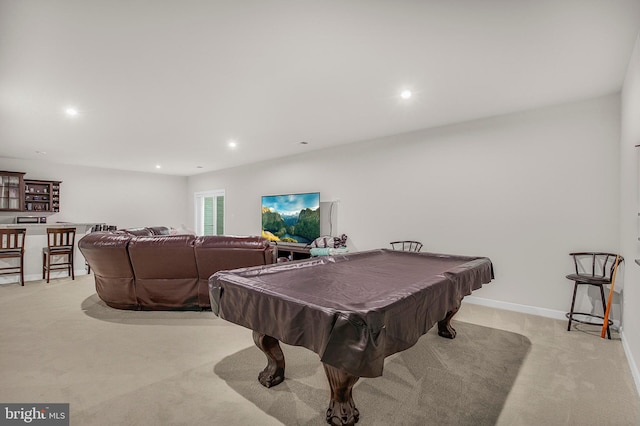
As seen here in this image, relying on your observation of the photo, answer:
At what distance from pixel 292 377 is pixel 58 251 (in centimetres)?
537

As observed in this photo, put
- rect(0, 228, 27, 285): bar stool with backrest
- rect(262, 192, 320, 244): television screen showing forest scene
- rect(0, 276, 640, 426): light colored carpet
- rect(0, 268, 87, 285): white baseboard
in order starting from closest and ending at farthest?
1. rect(0, 276, 640, 426): light colored carpet
2. rect(0, 228, 27, 285): bar stool with backrest
3. rect(0, 268, 87, 285): white baseboard
4. rect(262, 192, 320, 244): television screen showing forest scene

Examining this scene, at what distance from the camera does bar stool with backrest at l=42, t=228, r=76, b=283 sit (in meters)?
5.19

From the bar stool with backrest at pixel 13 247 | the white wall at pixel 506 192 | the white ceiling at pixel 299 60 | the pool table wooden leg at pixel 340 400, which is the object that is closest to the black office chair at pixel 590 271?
the white wall at pixel 506 192

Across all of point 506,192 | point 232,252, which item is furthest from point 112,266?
point 506,192

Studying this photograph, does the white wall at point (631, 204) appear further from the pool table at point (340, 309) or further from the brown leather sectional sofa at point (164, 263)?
the brown leather sectional sofa at point (164, 263)

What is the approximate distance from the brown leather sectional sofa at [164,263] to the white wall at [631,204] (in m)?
3.15

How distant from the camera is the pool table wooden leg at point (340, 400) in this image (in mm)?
1544

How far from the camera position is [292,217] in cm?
620

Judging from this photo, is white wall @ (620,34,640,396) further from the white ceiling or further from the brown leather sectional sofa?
the brown leather sectional sofa

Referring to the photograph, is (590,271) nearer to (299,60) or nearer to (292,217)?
(299,60)

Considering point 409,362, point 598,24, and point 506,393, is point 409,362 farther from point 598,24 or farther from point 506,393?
point 598,24

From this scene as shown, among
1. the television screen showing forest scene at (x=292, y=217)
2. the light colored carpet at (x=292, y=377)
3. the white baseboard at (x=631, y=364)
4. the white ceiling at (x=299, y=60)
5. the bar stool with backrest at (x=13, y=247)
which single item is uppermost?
the white ceiling at (x=299, y=60)

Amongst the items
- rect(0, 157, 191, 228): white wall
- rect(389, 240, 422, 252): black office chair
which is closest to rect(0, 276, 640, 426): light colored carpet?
rect(389, 240, 422, 252): black office chair

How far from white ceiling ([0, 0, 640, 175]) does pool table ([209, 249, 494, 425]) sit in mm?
1721
